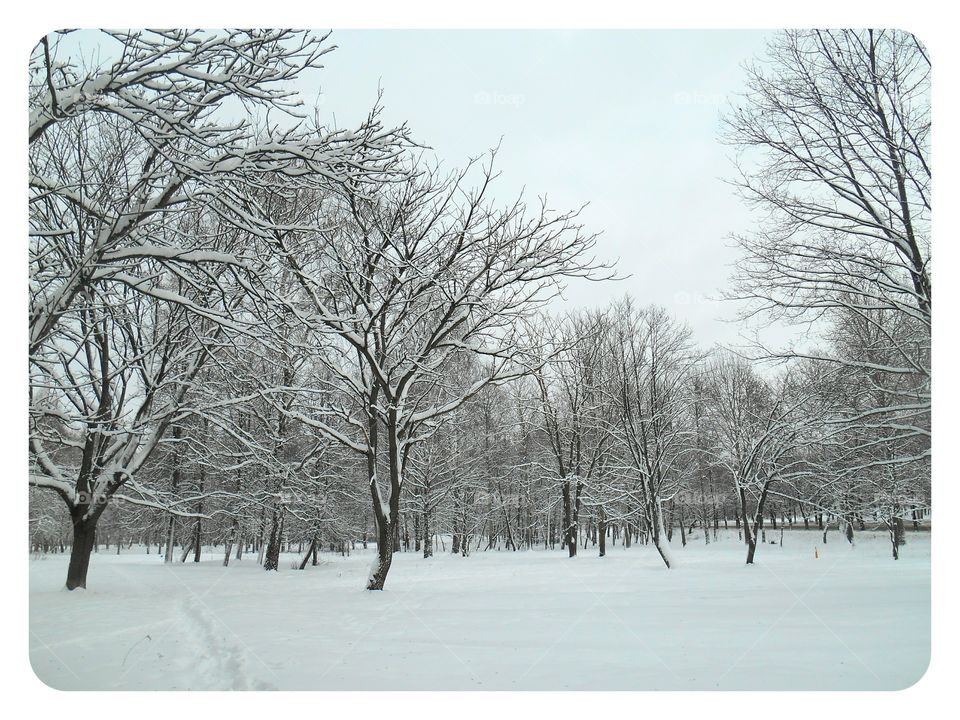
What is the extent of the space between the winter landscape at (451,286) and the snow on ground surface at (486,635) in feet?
0.13

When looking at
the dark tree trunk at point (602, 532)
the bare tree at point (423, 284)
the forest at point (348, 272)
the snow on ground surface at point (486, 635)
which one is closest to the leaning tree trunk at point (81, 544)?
the forest at point (348, 272)

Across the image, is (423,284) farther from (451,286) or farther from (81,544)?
(81,544)

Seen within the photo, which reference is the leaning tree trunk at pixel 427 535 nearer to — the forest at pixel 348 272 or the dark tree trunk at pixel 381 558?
the forest at pixel 348 272

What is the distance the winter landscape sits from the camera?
4289 millimetres

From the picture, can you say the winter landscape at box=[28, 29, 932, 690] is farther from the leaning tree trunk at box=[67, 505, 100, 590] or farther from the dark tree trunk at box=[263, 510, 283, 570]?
the dark tree trunk at box=[263, 510, 283, 570]

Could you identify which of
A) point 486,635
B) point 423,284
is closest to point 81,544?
point 423,284

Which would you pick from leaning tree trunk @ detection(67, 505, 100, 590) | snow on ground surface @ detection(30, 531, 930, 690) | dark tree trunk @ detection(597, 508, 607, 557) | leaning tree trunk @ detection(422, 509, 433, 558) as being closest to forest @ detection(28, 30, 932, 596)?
leaning tree trunk @ detection(67, 505, 100, 590)

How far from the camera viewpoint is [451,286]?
827 centimetres

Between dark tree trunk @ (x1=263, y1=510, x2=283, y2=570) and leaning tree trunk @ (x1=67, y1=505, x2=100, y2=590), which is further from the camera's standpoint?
dark tree trunk @ (x1=263, y1=510, x2=283, y2=570)

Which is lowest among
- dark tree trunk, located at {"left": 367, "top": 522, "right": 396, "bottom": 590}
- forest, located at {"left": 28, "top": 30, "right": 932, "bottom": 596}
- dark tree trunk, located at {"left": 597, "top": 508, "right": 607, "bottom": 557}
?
dark tree trunk, located at {"left": 597, "top": 508, "right": 607, "bottom": 557}

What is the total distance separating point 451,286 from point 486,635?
4764 mm

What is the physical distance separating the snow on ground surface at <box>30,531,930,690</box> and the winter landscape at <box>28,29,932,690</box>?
0.13 ft

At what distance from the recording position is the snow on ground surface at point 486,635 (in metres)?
3.93
